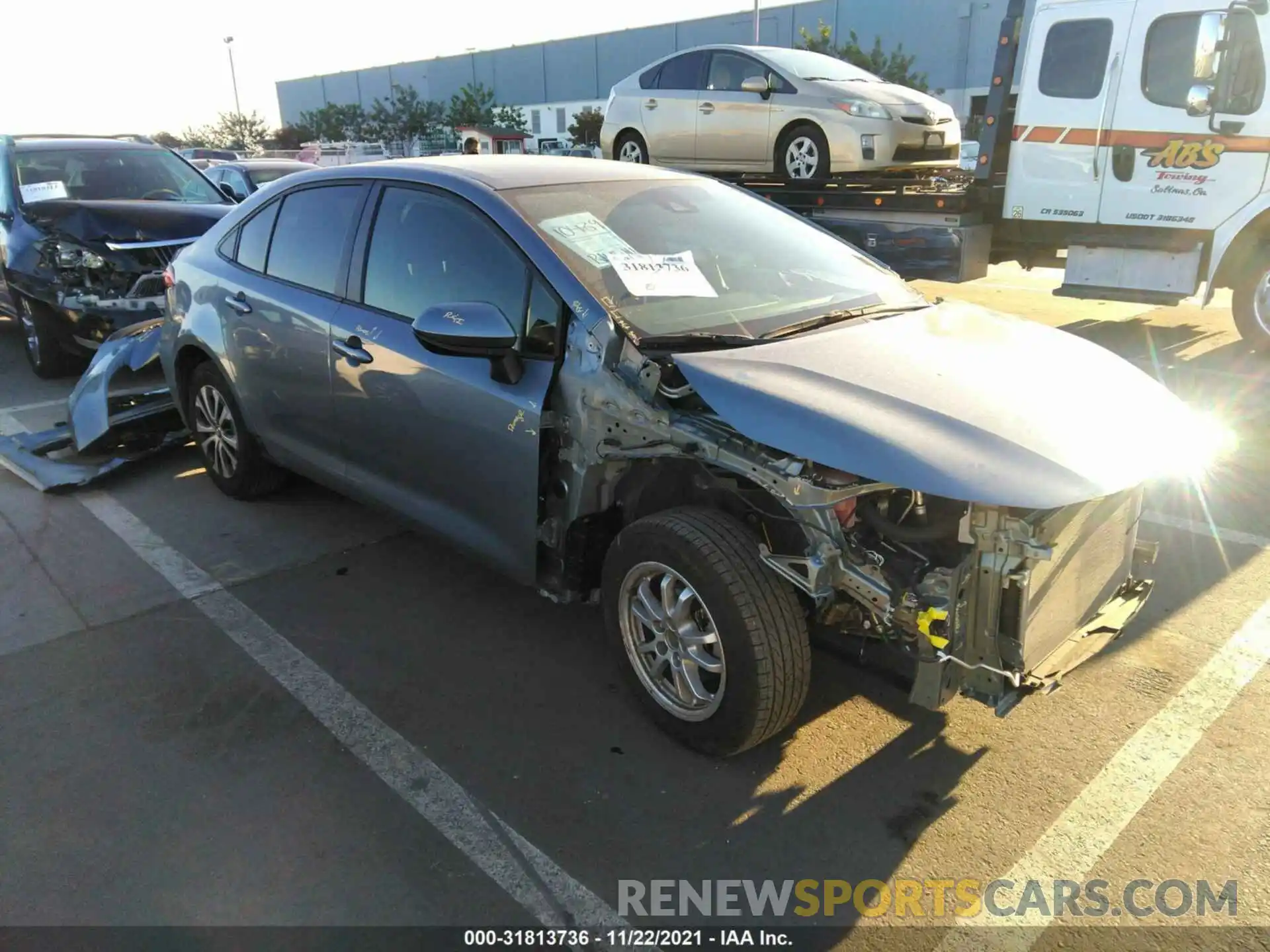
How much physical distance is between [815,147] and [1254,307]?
4.31m

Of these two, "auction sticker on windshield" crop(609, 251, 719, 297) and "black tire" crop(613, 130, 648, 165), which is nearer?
"auction sticker on windshield" crop(609, 251, 719, 297)

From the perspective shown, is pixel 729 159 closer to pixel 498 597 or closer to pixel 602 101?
pixel 498 597

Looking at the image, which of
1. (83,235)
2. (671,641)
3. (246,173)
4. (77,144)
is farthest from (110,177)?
(671,641)

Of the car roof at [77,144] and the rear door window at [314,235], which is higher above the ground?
the car roof at [77,144]

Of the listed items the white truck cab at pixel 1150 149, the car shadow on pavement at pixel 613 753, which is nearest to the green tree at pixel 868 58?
the white truck cab at pixel 1150 149

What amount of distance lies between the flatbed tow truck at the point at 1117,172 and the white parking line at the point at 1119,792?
16.3 ft

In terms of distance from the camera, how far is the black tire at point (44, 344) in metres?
8.00

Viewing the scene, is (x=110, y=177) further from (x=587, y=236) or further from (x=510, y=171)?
(x=587, y=236)

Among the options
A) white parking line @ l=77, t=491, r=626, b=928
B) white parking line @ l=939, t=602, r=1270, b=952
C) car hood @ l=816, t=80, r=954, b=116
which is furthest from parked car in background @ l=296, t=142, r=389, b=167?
white parking line @ l=939, t=602, r=1270, b=952

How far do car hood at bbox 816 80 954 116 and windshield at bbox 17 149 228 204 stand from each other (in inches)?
238

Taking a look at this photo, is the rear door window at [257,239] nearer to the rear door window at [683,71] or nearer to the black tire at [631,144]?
the rear door window at [683,71]

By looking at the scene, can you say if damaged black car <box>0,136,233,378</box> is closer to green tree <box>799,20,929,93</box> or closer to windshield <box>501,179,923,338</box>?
windshield <box>501,179,923,338</box>

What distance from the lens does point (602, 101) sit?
55000 millimetres

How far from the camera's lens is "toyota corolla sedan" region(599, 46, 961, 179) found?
30.8ft
